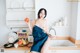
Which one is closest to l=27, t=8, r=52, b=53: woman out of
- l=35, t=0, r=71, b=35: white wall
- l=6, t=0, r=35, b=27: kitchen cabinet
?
l=6, t=0, r=35, b=27: kitchen cabinet

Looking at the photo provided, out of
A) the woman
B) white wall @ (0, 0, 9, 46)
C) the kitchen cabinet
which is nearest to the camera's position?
the woman

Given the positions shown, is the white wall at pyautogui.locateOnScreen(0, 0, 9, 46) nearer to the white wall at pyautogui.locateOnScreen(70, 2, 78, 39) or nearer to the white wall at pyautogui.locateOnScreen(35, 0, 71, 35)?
the white wall at pyautogui.locateOnScreen(35, 0, 71, 35)

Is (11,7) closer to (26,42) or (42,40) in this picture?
(26,42)

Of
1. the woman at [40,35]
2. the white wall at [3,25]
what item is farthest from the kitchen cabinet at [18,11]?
the woman at [40,35]

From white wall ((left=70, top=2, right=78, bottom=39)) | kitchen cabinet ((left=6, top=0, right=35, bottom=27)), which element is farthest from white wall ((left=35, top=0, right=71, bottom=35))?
kitchen cabinet ((left=6, top=0, right=35, bottom=27))

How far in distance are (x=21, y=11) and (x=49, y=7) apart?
0.56 meters

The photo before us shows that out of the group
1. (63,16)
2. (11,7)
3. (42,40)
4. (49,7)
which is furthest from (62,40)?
(11,7)

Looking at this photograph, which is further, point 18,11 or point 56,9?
point 56,9

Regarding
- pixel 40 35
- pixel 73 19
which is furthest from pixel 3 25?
pixel 73 19

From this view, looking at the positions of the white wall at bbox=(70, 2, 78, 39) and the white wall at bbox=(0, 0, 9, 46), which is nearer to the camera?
the white wall at bbox=(70, 2, 78, 39)

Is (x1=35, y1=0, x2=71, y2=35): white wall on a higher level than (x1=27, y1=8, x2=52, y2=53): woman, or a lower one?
higher

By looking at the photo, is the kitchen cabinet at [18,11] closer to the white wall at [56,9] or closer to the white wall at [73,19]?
the white wall at [56,9]

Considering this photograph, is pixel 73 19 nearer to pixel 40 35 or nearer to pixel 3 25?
pixel 40 35

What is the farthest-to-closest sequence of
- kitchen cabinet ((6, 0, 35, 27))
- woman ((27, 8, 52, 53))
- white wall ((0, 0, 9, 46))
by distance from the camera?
1. white wall ((0, 0, 9, 46))
2. kitchen cabinet ((6, 0, 35, 27))
3. woman ((27, 8, 52, 53))
